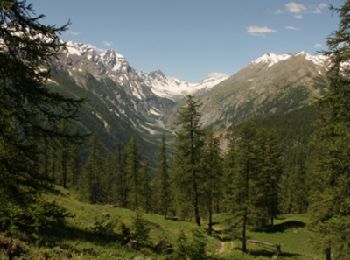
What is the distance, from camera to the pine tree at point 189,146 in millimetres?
39969

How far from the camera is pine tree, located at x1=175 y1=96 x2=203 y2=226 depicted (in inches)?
1574

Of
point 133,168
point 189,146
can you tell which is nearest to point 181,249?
point 189,146

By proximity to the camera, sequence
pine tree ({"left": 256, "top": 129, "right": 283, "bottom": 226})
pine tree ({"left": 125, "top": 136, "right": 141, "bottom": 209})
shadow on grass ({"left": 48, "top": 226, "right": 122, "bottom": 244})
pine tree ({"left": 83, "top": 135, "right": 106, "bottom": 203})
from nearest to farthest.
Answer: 1. shadow on grass ({"left": 48, "top": 226, "right": 122, "bottom": 244})
2. pine tree ({"left": 256, "top": 129, "right": 283, "bottom": 226})
3. pine tree ({"left": 125, "top": 136, "right": 141, "bottom": 209})
4. pine tree ({"left": 83, "top": 135, "right": 106, "bottom": 203})

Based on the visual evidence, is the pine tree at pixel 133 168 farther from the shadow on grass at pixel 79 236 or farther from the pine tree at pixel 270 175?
the shadow on grass at pixel 79 236

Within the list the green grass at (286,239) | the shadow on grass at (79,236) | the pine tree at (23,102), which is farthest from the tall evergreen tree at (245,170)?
the pine tree at (23,102)

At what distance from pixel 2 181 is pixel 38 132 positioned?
203 cm

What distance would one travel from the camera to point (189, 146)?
40.9m

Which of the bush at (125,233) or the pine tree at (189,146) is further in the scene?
the pine tree at (189,146)

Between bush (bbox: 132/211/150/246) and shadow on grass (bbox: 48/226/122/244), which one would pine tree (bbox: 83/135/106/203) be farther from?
bush (bbox: 132/211/150/246)

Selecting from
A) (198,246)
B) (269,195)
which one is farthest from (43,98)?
(269,195)

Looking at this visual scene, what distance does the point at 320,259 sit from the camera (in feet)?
126

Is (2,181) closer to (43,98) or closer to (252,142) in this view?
(43,98)

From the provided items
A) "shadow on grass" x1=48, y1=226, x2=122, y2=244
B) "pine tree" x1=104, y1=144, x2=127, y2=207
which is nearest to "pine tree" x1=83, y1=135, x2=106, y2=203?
"pine tree" x1=104, y1=144, x2=127, y2=207

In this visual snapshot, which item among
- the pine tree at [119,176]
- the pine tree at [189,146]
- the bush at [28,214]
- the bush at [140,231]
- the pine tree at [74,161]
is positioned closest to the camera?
the bush at [28,214]
